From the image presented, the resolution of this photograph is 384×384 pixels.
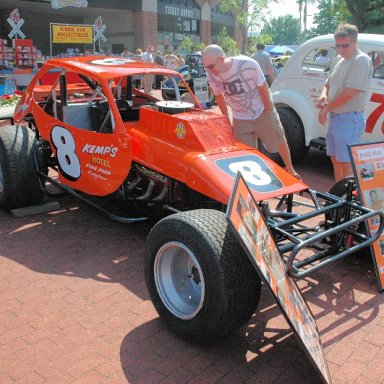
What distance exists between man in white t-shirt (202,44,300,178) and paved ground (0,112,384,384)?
65.7 inches

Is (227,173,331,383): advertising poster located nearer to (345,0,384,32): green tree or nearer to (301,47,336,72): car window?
(301,47,336,72): car window

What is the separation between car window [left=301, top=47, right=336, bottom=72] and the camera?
7.63 m

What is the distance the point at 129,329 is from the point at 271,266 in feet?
3.92

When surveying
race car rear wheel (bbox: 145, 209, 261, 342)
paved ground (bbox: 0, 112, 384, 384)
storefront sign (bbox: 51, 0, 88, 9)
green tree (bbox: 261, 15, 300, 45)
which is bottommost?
paved ground (bbox: 0, 112, 384, 384)

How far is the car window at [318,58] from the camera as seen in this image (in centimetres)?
763

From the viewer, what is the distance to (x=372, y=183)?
398 cm

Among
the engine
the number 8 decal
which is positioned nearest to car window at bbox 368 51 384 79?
the engine

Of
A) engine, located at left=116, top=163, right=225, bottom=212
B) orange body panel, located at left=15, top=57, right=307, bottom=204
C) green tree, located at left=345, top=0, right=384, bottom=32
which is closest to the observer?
orange body panel, located at left=15, top=57, right=307, bottom=204

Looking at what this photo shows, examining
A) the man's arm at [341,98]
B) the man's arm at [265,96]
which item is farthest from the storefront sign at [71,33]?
the man's arm at [341,98]

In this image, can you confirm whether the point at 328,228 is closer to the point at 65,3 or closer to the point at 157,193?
the point at 157,193

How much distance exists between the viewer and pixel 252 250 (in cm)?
262

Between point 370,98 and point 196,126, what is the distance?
343 centimetres

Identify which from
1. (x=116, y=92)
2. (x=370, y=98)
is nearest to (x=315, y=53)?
(x=370, y=98)

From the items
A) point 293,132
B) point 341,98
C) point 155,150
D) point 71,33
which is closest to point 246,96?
point 341,98
